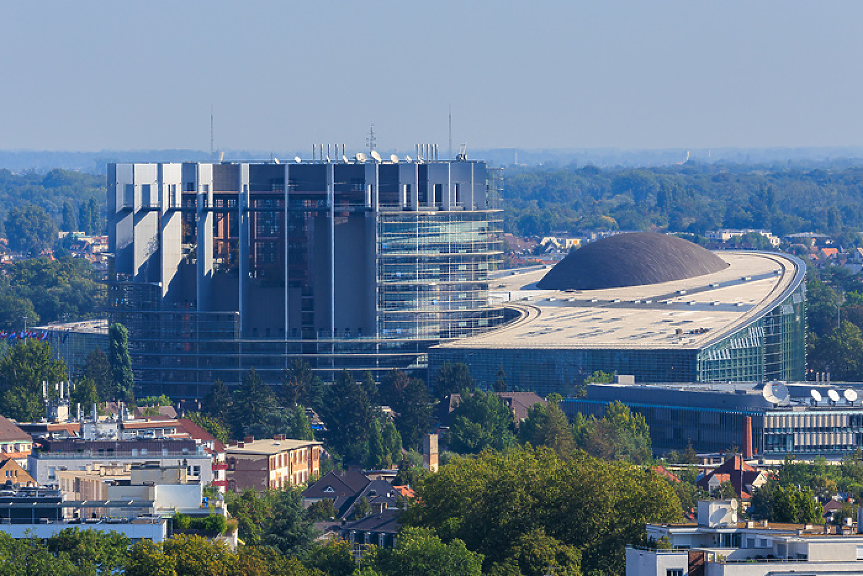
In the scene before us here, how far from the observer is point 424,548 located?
3216 inches

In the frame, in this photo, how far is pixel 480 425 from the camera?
147125 millimetres

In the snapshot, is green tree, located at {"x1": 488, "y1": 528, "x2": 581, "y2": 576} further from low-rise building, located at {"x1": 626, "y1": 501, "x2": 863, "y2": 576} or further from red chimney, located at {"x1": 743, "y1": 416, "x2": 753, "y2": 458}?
red chimney, located at {"x1": 743, "y1": 416, "x2": 753, "y2": 458}

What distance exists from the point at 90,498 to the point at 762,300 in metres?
107

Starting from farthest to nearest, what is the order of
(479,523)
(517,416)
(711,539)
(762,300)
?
(762,300)
(517,416)
(479,523)
(711,539)

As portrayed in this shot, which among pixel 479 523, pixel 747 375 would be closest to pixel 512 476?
pixel 479 523

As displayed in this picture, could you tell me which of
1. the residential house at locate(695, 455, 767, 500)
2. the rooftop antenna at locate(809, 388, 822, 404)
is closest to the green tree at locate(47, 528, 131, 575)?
the residential house at locate(695, 455, 767, 500)

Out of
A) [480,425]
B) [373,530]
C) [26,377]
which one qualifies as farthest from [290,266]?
[373,530]

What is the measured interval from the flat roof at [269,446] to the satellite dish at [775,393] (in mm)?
26259

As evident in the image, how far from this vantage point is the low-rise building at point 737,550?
219ft

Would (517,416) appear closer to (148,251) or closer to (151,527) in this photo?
(148,251)

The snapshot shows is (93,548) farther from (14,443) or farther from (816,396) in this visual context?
(816,396)

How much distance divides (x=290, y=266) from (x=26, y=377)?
1171 inches

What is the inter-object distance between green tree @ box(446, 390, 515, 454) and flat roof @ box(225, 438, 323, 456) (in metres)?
8.15

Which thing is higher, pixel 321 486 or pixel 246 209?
pixel 246 209
